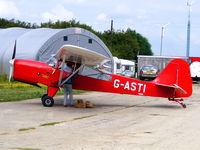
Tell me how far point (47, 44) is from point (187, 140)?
20.3 metres

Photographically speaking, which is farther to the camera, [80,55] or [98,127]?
[80,55]

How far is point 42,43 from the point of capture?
2816cm

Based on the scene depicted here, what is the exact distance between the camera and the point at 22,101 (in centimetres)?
1698

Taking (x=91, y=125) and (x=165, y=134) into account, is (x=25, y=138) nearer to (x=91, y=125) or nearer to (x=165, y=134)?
(x=91, y=125)

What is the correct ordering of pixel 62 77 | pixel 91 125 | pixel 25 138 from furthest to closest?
pixel 62 77 → pixel 91 125 → pixel 25 138

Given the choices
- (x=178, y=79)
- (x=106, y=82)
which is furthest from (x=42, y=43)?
(x=178, y=79)

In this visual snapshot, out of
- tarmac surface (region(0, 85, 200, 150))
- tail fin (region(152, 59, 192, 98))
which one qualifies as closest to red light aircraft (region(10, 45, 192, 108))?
tail fin (region(152, 59, 192, 98))

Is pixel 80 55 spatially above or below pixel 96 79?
above

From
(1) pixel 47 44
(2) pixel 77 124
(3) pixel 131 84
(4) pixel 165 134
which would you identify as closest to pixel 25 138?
(2) pixel 77 124

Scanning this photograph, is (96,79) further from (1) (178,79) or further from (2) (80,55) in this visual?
(1) (178,79)

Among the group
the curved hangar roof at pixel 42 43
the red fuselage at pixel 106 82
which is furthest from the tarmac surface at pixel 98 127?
the curved hangar roof at pixel 42 43

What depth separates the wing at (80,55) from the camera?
43.4ft

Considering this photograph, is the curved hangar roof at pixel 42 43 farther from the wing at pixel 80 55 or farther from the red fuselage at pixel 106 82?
the wing at pixel 80 55

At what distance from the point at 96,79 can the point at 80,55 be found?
86.0 inches
